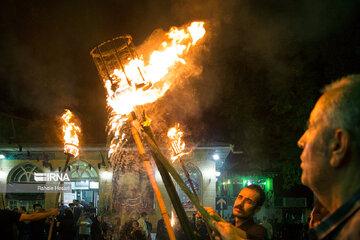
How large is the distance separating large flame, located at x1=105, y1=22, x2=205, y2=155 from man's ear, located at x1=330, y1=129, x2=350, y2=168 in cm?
170

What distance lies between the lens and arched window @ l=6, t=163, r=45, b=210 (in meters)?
18.0

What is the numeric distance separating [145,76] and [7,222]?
4836 millimetres

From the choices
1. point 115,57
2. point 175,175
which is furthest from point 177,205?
point 115,57

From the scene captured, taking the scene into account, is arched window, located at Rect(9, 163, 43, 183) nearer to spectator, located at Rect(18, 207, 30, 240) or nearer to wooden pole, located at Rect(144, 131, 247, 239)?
spectator, located at Rect(18, 207, 30, 240)

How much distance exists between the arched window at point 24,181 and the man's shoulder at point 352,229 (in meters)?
19.7

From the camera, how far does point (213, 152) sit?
17.4 metres

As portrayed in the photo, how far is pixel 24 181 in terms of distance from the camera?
59.4 ft

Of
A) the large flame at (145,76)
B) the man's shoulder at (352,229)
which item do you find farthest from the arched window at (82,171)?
the man's shoulder at (352,229)

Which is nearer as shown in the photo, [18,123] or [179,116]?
[179,116]

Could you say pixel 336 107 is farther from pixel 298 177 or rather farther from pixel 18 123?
pixel 18 123

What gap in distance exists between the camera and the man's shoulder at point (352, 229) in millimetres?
882

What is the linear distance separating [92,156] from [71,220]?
24.0 feet

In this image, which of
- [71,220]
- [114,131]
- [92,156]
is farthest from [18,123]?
[114,131]

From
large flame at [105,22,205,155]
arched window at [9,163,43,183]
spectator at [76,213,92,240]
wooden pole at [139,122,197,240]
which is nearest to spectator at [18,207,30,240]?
spectator at [76,213,92,240]
